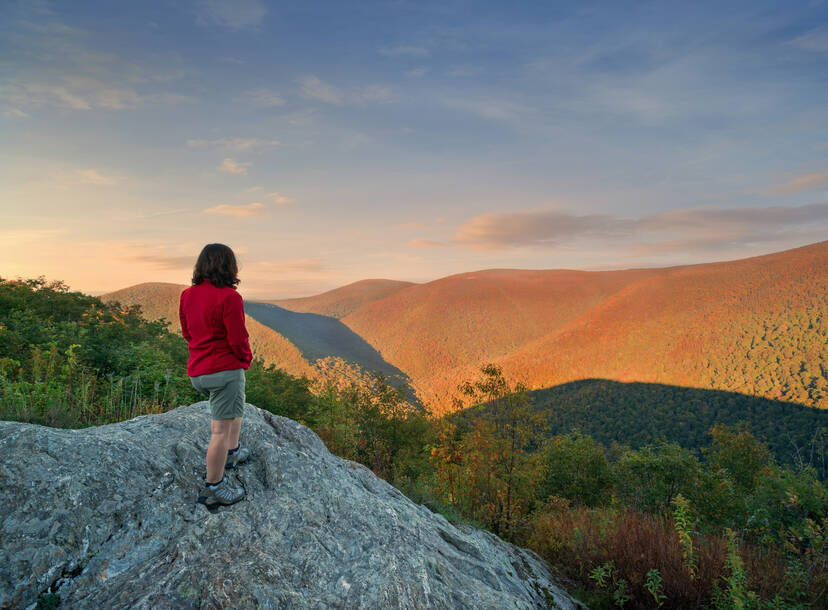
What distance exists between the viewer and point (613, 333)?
11838 centimetres

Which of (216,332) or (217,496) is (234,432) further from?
(216,332)

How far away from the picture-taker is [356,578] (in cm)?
339

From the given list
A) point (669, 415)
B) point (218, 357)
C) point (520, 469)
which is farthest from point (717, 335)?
point (218, 357)

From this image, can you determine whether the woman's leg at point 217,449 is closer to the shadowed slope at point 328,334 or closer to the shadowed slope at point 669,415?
the shadowed slope at point 669,415

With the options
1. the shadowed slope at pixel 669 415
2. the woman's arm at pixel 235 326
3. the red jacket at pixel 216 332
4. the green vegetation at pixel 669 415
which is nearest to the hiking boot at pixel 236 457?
the red jacket at pixel 216 332

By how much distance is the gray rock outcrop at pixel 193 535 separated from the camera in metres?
2.82

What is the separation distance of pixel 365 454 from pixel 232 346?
2080 cm

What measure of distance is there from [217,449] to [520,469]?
704 inches

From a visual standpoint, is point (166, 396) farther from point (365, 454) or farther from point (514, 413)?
point (365, 454)

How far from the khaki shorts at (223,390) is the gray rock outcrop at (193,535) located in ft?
2.79

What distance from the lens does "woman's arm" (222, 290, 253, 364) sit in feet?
12.2

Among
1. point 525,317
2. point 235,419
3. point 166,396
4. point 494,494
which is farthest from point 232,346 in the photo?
point 525,317

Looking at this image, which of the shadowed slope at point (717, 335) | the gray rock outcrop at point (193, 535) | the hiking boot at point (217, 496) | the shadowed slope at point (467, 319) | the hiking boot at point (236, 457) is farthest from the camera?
the shadowed slope at point (467, 319)

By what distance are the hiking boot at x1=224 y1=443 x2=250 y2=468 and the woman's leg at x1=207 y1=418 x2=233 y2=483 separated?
0.32 m
